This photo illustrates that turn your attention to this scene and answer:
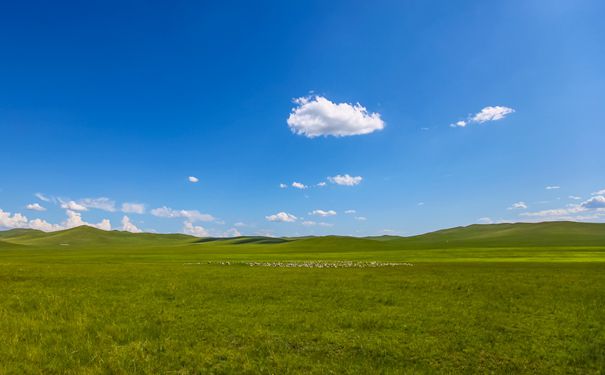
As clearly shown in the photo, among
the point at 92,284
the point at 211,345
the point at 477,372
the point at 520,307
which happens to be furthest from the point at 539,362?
the point at 92,284

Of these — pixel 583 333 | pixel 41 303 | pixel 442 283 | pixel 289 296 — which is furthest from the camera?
pixel 442 283

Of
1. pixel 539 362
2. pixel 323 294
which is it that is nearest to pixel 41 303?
pixel 323 294

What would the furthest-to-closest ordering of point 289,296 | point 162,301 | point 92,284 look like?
point 92,284 → point 289,296 → point 162,301

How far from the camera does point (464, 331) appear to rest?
17.7 metres

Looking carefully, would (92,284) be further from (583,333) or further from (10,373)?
(583,333)

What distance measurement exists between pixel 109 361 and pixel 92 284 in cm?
2005

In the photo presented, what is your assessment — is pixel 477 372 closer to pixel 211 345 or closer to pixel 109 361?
pixel 211 345

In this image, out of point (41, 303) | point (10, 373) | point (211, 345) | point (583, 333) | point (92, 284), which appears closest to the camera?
point (10, 373)

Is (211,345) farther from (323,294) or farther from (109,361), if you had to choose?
(323,294)

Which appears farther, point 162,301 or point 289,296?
point 289,296

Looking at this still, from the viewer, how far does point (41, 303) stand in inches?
898

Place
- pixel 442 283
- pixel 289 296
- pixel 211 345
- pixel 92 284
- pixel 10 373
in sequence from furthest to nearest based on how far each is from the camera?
1. pixel 442 283
2. pixel 92 284
3. pixel 289 296
4. pixel 211 345
5. pixel 10 373

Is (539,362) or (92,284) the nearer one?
(539,362)

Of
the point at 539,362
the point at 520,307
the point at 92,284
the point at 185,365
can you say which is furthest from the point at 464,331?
the point at 92,284
